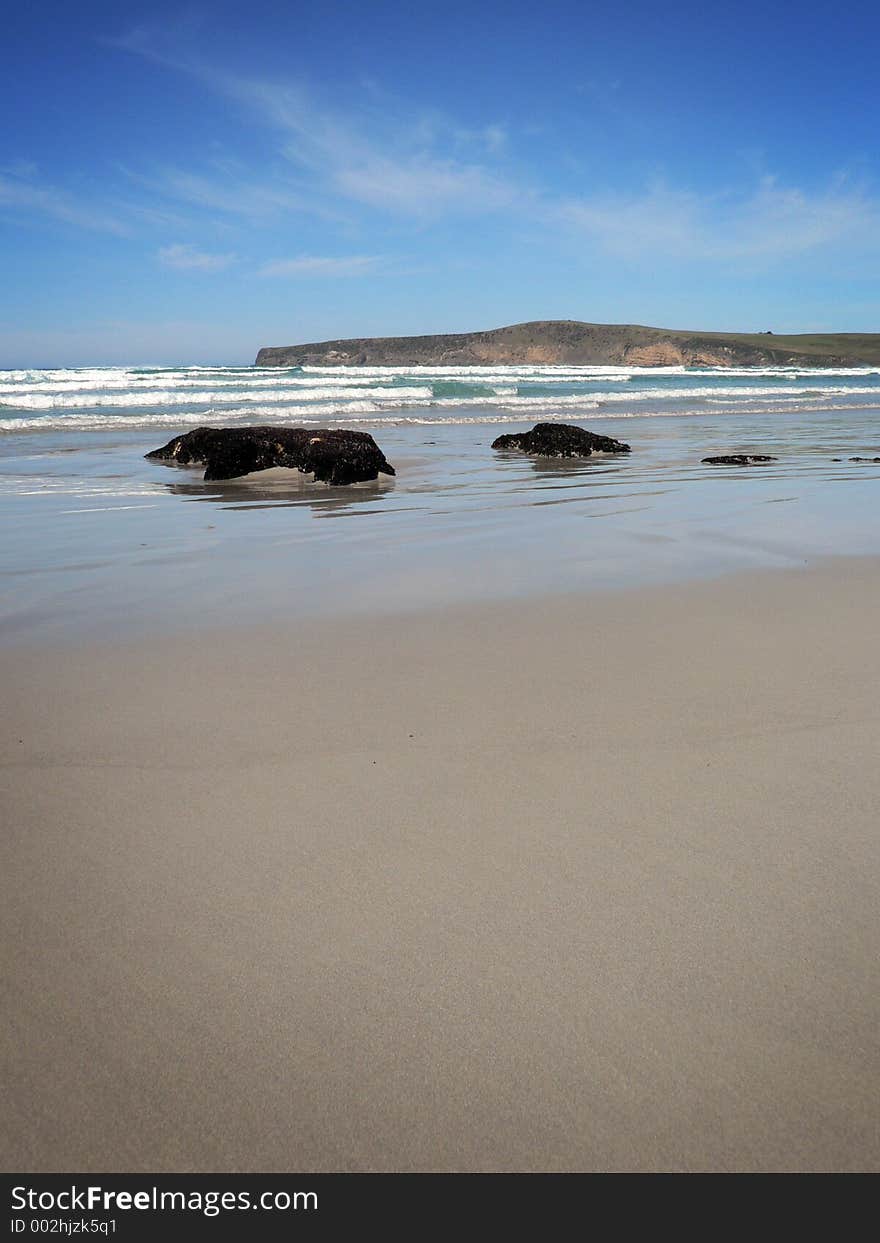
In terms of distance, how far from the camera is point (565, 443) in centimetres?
979

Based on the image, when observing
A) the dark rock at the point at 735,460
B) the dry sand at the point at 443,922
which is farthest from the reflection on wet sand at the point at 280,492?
the dry sand at the point at 443,922

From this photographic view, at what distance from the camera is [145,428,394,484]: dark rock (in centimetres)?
807

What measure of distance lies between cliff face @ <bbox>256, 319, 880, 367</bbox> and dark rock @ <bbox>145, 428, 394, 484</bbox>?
7331 cm

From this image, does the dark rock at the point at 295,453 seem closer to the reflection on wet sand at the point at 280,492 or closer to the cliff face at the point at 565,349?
the reflection on wet sand at the point at 280,492

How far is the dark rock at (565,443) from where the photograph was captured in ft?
32.0

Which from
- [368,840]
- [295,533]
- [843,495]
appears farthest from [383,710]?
[843,495]

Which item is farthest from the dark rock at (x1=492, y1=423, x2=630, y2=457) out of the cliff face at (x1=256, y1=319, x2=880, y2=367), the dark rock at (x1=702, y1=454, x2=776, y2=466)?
the cliff face at (x1=256, y1=319, x2=880, y2=367)

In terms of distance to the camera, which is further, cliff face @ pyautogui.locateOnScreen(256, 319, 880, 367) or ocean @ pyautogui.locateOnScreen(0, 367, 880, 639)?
cliff face @ pyautogui.locateOnScreen(256, 319, 880, 367)

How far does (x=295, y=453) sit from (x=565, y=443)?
3268 mm

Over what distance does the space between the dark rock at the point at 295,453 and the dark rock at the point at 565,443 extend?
2.23 meters

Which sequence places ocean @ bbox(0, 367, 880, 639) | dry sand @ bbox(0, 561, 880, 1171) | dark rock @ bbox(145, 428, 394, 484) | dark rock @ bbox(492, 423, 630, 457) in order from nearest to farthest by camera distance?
dry sand @ bbox(0, 561, 880, 1171)
ocean @ bbox(0, 367, 880, 639)
dark rock @ bbox(145, 428, 394, 484)
dark rock @ bbox(492, 423, 630, 457)

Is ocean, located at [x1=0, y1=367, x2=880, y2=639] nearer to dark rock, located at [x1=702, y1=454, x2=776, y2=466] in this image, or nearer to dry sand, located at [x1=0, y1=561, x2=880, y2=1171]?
dark rock, located at [x1=702, y1=454, x2=776, y2=466]
